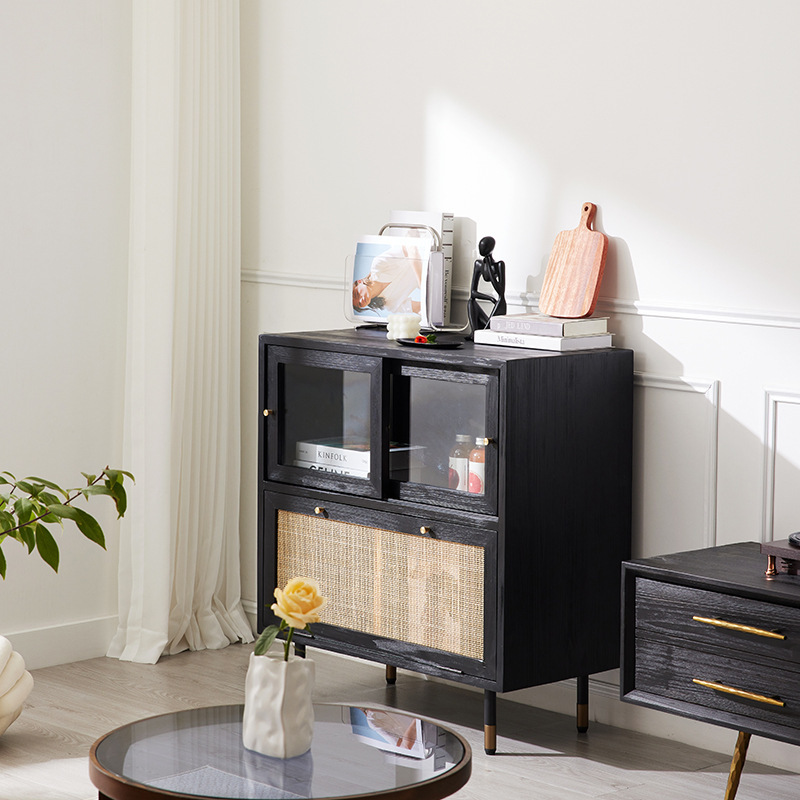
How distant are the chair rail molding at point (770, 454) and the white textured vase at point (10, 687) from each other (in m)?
1.86

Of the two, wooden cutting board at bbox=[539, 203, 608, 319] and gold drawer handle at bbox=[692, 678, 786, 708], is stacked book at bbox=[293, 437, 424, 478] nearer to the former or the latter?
wooden cutting board at bbox=[539, 203, 608, 319]

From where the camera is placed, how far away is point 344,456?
3422 mm

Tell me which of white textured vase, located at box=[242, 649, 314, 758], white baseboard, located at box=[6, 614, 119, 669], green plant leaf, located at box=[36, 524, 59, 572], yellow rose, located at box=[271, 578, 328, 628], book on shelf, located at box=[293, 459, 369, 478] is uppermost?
green plant leaf, located at box=[36, 524, 59, 572]

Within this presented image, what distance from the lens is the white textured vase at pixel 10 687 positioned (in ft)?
10.6

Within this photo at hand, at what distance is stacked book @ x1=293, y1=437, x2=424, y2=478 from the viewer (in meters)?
3.31

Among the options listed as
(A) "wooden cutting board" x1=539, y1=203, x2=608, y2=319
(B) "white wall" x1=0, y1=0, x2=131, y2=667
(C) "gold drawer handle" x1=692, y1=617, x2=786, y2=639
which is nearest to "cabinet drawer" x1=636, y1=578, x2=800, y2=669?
(C) "gold drawer handle" x1=692, y1=617, x2=786, y2=639

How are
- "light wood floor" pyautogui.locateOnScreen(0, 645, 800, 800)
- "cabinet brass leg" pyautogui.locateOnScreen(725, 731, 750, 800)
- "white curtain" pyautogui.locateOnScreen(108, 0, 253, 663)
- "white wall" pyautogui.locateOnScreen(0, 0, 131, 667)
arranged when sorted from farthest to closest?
"white curtain" pyautogui.locateOnScreen(108, 0, 253, 663) < "white wall" pyautogui.locateOnScreen(0, 0, 131, 667) < "light wood floor" pyautogui.locateOnScreen(0, 645, 800, 800) < "cabinet brass leg" pyautogui.locateOnScreen(725, 731, 750, 800)

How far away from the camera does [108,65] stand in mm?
4016

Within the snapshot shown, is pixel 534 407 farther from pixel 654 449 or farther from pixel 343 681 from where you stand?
pixel 343 681

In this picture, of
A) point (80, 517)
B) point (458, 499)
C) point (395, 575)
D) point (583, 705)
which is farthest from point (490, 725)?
point (80, 517)

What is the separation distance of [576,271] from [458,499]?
0.66 meters

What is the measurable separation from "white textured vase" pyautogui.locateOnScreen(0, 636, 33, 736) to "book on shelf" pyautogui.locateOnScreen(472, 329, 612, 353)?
141 cm

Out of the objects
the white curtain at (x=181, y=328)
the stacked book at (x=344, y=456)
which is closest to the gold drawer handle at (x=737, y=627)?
the stacked book at (x=344, y=456)

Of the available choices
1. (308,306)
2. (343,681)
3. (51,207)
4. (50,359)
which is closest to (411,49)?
(308,306)
